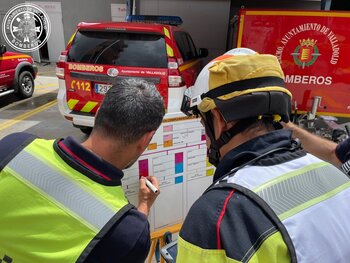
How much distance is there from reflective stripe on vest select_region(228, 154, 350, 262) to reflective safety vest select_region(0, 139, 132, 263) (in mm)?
482

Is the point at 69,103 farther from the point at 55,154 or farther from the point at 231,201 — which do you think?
the point at 231,201

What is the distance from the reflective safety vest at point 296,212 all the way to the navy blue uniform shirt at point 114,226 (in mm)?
273

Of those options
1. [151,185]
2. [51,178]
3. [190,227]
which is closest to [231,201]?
[190,227]

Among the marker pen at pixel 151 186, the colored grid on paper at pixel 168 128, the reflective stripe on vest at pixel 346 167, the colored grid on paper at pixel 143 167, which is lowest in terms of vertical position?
the marker pen at pixel 151 186

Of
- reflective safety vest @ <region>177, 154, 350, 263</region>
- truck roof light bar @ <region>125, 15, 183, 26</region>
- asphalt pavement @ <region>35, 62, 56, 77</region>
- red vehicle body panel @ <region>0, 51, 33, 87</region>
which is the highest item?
Result: truck roof light bar @ <region>125, 15, 183, 26</region>

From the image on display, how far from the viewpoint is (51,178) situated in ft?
3.76

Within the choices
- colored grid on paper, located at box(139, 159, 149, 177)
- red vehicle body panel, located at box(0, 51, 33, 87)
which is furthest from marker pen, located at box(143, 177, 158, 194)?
red vehicle body panel, located at box(0, 51, 33, 87)

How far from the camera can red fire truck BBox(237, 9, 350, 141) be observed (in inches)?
156

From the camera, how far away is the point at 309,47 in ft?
13.3

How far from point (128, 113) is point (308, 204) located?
0.78 m

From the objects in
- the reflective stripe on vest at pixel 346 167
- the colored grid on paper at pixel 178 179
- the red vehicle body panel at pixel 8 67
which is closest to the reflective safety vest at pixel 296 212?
the reflective stripe on vest at pixel 346 167

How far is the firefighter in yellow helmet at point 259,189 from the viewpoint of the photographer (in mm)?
847

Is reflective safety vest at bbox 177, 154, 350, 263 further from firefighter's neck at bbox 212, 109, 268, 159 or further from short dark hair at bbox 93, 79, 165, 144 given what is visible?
short dark hair at bbox 93, 79, 165, 144

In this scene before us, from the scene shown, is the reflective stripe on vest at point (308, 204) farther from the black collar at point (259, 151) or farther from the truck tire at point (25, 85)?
the truck tire at point (25, 85)
